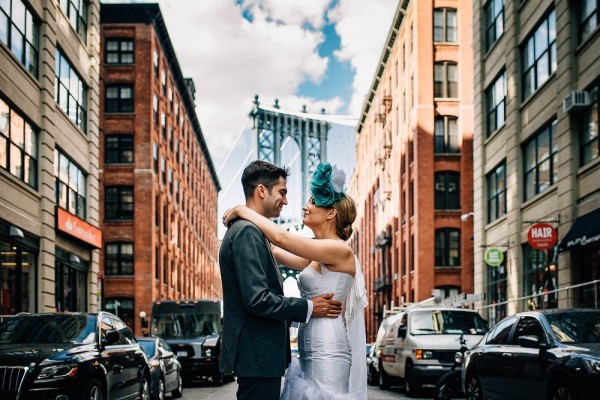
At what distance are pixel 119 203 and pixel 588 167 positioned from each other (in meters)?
32.5

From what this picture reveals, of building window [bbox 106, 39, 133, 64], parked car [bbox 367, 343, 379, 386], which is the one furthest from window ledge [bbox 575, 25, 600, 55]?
building window [bbox 106, 39, 133, 64]

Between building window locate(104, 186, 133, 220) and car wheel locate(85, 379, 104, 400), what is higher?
Result: building window locate(104, 186, 133, 220)

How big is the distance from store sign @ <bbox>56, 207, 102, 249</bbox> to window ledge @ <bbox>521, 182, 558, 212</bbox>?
14.4 meters

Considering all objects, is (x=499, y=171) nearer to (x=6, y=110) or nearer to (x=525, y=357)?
(x=6, y=110)

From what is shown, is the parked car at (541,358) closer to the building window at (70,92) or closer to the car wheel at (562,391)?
the car wheel at (562,391)

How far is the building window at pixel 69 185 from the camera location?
89.1 ft

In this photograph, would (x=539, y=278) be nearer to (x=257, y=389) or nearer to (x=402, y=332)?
(x=402, y=332)

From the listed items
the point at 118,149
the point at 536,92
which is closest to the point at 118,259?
the point at 118,149

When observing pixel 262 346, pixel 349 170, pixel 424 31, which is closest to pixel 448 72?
pixel 424 31

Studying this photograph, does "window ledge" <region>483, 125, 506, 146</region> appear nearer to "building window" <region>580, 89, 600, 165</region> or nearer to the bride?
"building window" <region>580, 89, 600, 165</region>

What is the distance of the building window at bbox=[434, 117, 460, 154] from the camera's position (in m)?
47.6

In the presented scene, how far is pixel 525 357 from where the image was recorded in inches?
416

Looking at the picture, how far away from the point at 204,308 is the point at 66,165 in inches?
272

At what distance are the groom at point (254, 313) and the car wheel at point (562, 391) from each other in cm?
535
